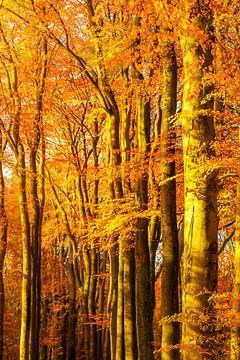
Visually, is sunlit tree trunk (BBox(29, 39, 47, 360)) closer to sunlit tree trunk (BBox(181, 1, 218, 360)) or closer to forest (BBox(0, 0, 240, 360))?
forest (BBox(0, 0, 240, 360))

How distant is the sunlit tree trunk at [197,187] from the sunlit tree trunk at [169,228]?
2.32 meters

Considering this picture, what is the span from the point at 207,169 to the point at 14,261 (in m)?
31.6

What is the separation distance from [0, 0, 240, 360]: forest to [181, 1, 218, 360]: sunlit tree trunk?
0.05 feet

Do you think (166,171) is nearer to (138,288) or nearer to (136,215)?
(136,215)

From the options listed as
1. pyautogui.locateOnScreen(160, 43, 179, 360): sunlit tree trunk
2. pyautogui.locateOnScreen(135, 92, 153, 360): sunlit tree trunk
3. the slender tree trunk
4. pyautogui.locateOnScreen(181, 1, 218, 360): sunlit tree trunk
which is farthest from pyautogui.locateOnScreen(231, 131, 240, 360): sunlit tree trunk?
the slender tree trunk

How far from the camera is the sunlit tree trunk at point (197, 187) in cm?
519

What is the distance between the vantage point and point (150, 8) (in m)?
7.05

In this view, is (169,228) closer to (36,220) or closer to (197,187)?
(197,187)

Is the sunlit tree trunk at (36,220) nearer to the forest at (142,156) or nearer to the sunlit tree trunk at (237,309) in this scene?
the forest at (142,156)

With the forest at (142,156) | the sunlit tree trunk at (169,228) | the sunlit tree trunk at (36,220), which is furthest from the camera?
the sunlit tree trunk at (36,220)

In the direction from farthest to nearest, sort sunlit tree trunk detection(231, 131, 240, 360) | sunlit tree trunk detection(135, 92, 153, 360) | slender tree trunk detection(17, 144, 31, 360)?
slender tree trunk detection(17, 144, 31, 360), sunlit tree trunk detection(135, 92, 153, 360), sunlit tree trunk detection(231, 131, 240, 360)

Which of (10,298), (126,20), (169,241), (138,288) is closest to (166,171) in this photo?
(169,241)

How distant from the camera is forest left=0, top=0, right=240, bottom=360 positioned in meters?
5.45

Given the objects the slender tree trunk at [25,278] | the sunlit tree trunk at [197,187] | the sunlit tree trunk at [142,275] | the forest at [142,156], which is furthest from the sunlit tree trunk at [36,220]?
the sunlit tree trunk at [197,187]
